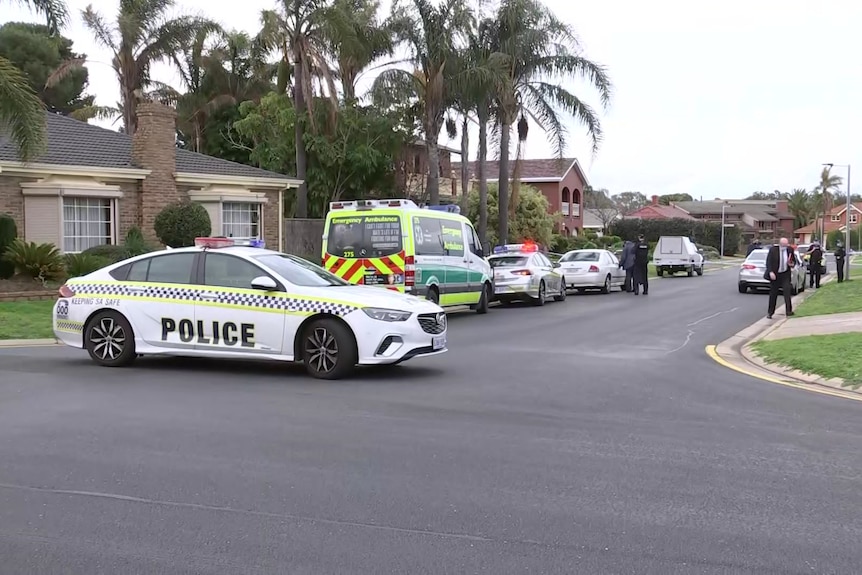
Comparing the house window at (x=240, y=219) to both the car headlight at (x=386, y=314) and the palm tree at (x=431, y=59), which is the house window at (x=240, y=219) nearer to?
the palm tree at (x=431, y=59)

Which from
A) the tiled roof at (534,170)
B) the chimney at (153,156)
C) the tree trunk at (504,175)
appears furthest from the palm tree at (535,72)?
the tiled roof at (534,170)

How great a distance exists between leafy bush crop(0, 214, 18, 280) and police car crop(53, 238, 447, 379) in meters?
9.66

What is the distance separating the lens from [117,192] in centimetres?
2372

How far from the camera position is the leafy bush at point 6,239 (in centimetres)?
1953

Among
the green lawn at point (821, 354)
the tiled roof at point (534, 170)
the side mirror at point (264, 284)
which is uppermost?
the tiled roof at point (534, 170)

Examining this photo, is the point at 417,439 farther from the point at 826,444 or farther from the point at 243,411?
the point at 826,444

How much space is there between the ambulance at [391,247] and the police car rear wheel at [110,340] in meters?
6.50

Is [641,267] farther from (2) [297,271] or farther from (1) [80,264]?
(2) [297,271]

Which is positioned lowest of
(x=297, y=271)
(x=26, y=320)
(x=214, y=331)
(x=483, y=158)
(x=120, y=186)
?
(x=26, y=320)

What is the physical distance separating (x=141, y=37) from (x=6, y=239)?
17220 millimetres

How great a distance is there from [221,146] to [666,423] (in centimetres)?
3778

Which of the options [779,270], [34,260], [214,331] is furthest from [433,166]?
[214,331]

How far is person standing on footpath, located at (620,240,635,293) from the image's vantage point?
2697 cm

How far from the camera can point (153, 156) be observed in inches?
968
